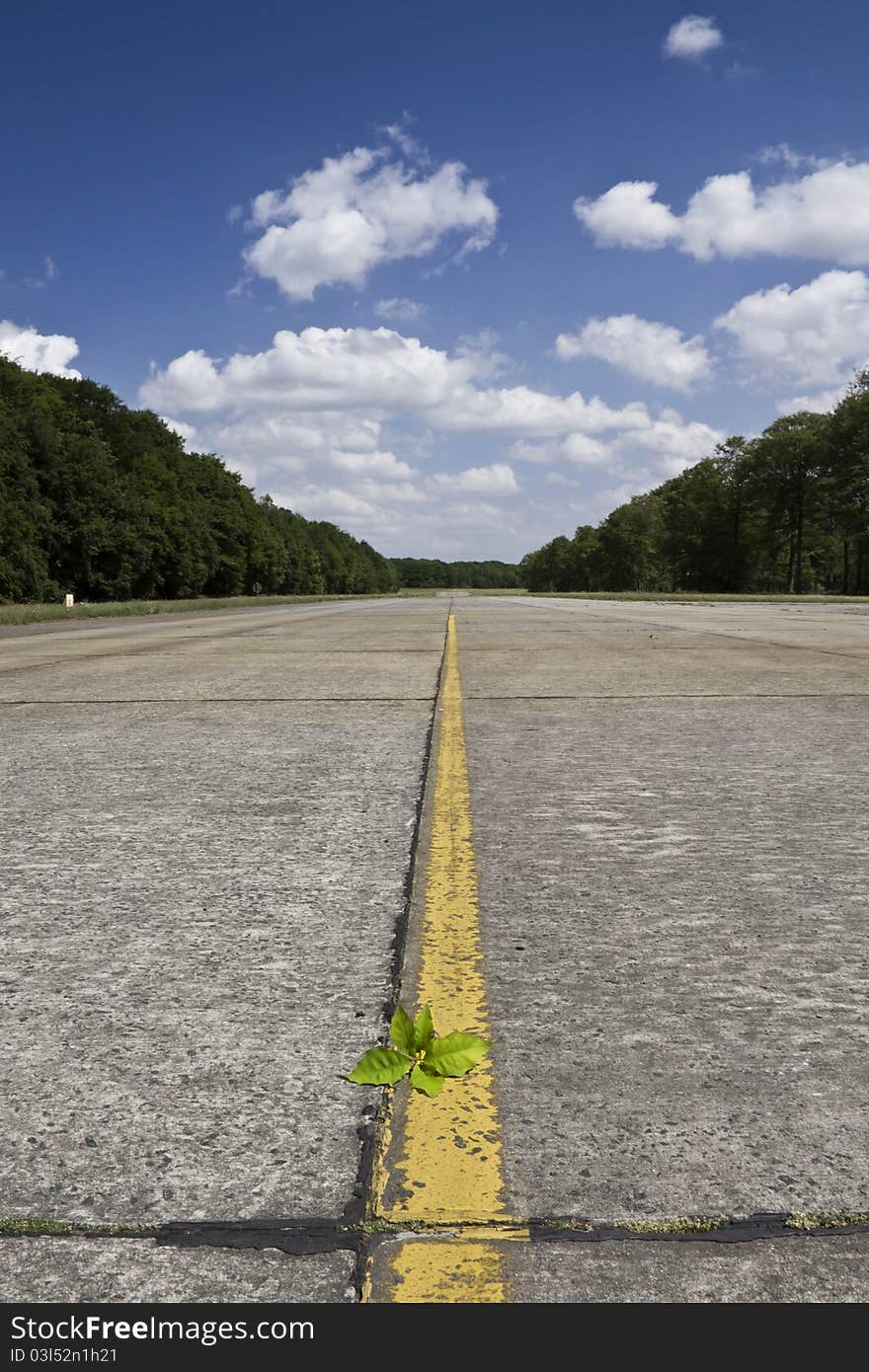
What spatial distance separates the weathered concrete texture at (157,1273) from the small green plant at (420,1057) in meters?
0.62

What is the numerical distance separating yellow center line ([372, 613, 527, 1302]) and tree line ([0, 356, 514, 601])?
48.8 m

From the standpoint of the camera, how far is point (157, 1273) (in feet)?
5.31

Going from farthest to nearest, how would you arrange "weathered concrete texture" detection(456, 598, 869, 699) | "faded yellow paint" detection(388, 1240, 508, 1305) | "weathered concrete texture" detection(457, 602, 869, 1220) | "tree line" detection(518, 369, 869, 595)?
"tree line" detection(518, 369, 869, 595) → "weathered concrete texture" detection(456, 598, 869, 699) → "weathered concrete texture" detection(457, 602, 869, 1220) → "faded yellow paint" detection(388, 1240, 508, 1305)

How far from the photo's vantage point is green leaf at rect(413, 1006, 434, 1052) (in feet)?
7.86

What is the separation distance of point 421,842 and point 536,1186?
2509mm

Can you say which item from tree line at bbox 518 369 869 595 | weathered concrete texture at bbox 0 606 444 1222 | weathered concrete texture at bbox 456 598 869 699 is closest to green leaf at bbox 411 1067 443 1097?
weathered concrete texture at bbox 0 606 444 1222

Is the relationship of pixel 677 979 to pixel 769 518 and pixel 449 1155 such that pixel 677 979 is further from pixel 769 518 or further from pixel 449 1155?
pixel 769 518

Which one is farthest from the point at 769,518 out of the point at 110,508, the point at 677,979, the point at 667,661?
the point at 677,979

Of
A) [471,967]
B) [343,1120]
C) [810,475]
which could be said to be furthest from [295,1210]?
[810,475]

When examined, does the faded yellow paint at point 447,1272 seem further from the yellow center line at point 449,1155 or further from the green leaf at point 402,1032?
the green leaf at point 402,1032

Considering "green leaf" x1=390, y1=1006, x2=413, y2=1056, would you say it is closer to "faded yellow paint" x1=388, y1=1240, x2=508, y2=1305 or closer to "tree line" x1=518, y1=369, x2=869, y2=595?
"faded yellow paint" x1=388, y1=1240, x2=508, y2=1305

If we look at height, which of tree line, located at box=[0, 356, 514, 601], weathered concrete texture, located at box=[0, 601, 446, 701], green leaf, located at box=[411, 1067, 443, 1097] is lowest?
green leaf, located at box=[411, 1067, 443, 1097]

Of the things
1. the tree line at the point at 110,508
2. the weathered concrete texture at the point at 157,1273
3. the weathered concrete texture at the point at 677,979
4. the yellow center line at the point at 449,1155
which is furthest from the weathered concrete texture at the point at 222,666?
the tree line at the point at 110,508

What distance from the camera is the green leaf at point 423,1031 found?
94.3 inches
